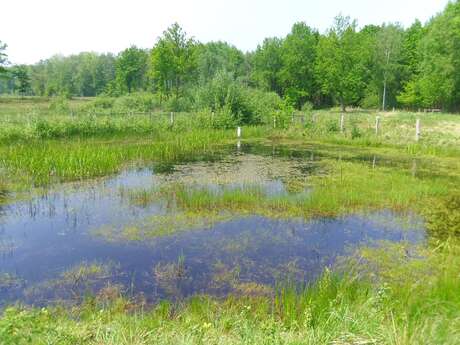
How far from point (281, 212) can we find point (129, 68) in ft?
162

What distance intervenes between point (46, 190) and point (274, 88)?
43.3 metres

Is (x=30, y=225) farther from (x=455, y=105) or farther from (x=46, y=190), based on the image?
(x=455, y=105)

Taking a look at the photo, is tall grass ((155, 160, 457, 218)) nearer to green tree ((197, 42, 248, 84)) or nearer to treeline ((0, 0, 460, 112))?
treeline ((0, 0, 460, 112))

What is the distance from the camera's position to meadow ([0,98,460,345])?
10.4 feet

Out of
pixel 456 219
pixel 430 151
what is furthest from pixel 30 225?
pixel 430 151

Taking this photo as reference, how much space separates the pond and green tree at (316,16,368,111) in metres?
32.4

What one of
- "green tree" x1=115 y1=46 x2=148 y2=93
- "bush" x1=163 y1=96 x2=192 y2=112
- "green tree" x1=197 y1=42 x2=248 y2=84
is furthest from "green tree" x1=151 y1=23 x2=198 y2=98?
"green tree" x1=115 y1=46 x2=148 y2=93

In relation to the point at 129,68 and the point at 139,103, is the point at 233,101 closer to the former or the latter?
the point at 139,103

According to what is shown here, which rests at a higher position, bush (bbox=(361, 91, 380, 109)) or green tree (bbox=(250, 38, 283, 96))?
green tree (bbox=(250, 38, 283, 96))

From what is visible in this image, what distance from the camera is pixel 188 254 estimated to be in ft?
19.2

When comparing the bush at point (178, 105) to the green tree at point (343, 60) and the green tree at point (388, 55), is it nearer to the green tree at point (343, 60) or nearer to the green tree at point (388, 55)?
the green tree at point (343, 60)

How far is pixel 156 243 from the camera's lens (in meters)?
6.25

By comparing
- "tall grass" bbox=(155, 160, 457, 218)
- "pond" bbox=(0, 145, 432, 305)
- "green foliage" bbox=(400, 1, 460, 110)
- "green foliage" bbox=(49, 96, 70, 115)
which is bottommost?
"pond" bbox=(0, 145, 432, 305)

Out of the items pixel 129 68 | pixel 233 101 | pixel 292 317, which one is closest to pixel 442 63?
pixel 233 101
